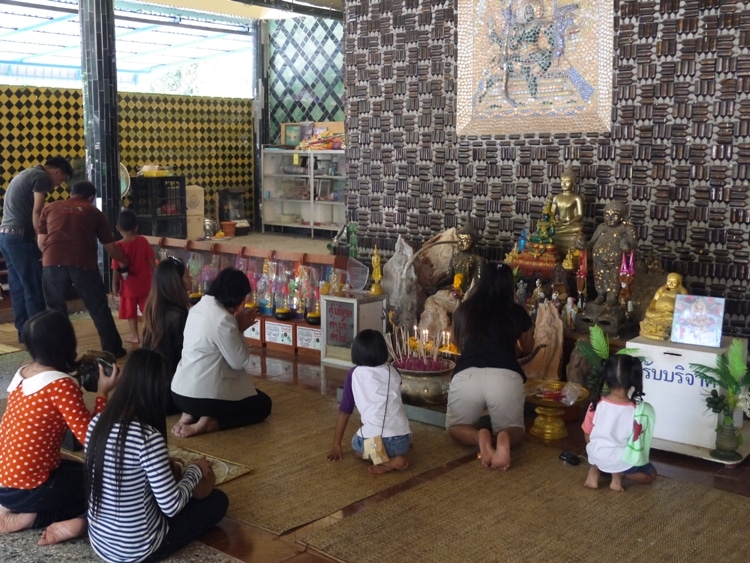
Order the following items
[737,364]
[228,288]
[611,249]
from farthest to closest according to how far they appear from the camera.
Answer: [611,249] < [228,288] < [737,364]

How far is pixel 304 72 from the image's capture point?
12852 mm

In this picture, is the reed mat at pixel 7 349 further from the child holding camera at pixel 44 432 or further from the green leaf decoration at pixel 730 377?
the green leaf decoration at pixel 730 377

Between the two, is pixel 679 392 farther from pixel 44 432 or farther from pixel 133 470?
pixel 44 432

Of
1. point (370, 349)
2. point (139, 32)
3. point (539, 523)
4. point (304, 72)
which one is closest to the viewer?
point (539, 523)

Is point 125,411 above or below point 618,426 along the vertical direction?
above

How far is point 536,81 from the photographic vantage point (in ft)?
22.1

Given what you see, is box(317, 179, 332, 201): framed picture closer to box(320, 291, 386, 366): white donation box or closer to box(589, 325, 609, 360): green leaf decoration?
box(320, 291, 386, 366): white donation box

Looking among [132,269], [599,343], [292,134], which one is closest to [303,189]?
[292,134]

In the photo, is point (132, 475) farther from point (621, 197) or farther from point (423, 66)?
point (423, 66)

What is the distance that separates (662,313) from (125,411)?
3212 mm

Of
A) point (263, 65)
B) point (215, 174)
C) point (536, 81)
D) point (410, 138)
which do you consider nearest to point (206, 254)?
point (410, 138)

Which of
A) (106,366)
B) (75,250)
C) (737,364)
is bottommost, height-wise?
(737,364)

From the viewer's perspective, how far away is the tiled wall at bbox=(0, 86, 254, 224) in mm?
10148

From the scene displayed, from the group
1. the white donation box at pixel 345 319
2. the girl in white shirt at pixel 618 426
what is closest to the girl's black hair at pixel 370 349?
the girl in white shirt at pixel 618 426
